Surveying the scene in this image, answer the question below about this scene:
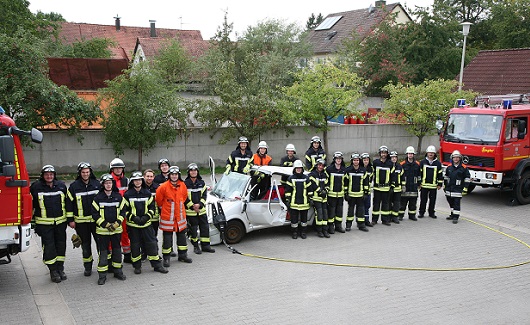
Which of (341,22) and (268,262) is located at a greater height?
(341,22)

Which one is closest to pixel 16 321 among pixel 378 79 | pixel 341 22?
pixel 378 79

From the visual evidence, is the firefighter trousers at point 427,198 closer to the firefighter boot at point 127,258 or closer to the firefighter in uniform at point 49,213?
the firefighter boot at point 127,258

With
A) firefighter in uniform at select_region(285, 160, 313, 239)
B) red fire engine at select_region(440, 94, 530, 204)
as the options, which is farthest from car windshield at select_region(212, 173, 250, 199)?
red fire engine at select_region(440, 94, 530, 204)

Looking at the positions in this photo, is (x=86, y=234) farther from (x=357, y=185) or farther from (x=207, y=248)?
(x=357, y=185)

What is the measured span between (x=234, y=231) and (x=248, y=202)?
2.25 feet

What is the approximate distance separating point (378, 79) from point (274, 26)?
9.94 meters

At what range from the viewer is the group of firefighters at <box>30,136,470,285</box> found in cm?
834

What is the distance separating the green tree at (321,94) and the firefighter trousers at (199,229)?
31.1 ft

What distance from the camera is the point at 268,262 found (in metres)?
9.65

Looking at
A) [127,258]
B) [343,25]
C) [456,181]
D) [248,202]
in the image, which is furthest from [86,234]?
[343,25]

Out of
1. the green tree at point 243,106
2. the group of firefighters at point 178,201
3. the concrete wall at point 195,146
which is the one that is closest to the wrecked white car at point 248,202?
the group of firefighters at point 178,201

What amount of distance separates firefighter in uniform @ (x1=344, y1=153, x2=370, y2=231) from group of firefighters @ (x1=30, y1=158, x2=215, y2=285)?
414 cm

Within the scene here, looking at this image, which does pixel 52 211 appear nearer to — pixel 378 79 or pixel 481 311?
pixel 481 311

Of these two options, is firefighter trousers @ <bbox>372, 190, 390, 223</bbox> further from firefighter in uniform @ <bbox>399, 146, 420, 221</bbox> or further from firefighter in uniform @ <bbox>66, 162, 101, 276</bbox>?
firefighter in uniform @ <bbox>66, 162, 101, 276</bbox>
